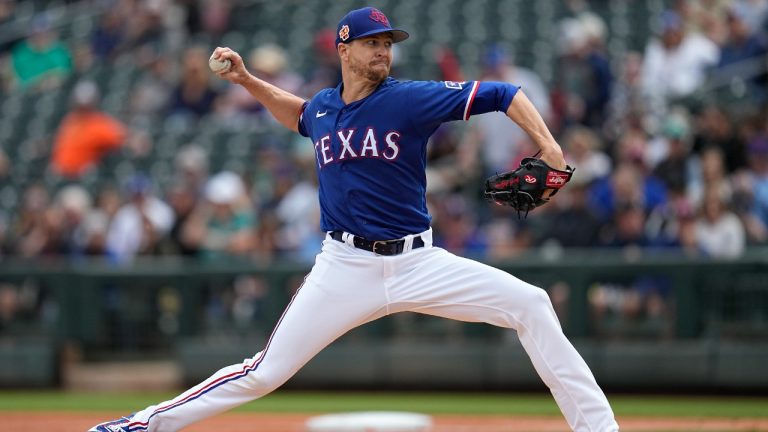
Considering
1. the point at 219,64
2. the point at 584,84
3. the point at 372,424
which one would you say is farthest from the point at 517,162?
the point at 219,64

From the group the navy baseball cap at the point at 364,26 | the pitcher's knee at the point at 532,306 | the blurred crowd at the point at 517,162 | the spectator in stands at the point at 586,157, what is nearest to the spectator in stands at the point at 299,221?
the blurred crowd at the point at 517,162

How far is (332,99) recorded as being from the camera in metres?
5.57

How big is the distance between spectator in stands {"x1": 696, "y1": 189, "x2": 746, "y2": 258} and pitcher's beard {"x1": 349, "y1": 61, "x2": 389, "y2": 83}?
16.1ft

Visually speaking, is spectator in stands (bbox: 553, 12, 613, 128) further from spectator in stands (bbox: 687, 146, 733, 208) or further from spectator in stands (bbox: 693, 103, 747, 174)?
spectator in stands (bbox: 687, 146, 733, 208)

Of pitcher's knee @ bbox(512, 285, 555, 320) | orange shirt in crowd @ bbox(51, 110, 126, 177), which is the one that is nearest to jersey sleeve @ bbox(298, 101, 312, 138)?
pitcher's knee @ bbox(512, 285, 555, 320)

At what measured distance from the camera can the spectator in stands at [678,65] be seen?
456 inches

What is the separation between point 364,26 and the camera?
17.5 ft

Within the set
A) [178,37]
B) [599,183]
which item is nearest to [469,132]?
[599,183]

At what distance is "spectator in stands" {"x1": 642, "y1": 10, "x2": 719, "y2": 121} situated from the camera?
11.6 meters

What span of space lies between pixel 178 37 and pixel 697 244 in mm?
8705

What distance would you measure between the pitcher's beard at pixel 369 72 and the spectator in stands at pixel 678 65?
6.66m

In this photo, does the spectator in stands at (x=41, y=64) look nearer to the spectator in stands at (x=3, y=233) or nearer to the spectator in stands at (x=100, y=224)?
the spectator in stands at (x=3, y=233)

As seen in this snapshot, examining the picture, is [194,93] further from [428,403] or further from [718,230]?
[718,230]

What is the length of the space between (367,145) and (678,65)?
719cm
